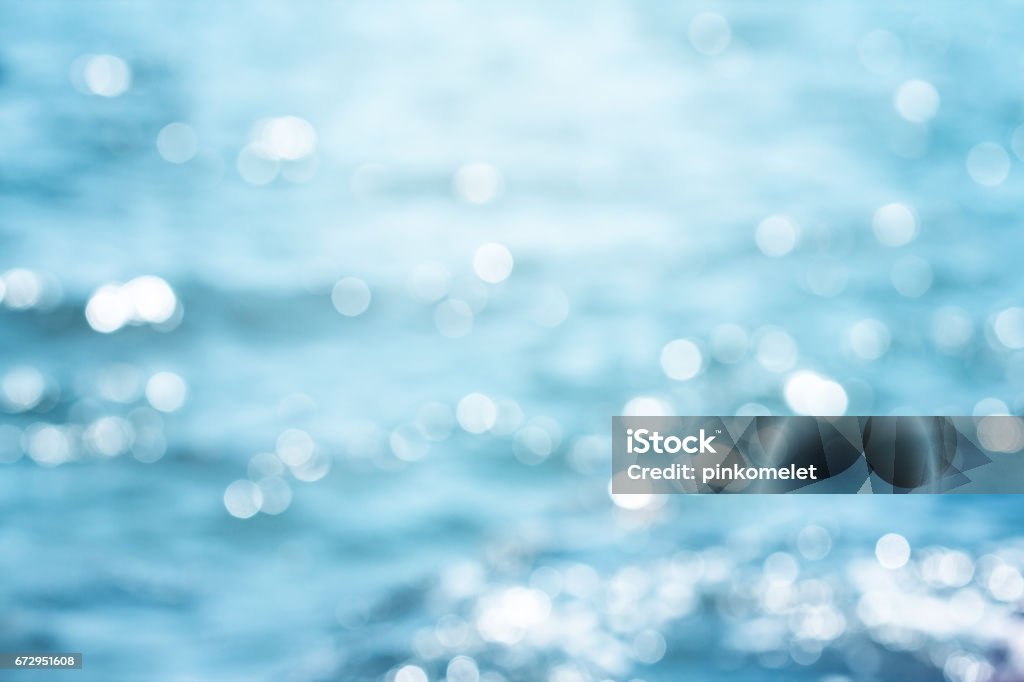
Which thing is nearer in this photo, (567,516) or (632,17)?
(567,516)

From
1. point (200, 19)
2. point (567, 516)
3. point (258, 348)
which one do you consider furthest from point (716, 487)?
point (200, 19)

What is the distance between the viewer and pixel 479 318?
4.26 ft

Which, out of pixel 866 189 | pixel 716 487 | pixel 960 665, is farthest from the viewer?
pixel 866 189

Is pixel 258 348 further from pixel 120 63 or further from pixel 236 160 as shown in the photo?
pixel 120 63

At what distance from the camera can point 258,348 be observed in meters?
1.28

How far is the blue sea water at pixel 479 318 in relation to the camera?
116 centimetres

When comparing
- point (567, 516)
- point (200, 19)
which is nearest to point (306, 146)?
point (200, 19)

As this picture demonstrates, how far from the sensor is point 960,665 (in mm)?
1094

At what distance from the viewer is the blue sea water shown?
3.80 ft

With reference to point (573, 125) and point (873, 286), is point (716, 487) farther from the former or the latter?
point (573, 125)

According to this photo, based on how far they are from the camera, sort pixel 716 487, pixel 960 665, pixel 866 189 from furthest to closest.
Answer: pixel 866 189, pixel 716 487, pixel 960 665

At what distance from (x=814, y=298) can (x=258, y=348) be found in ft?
2.72

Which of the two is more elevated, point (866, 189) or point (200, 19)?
point (200, 19)

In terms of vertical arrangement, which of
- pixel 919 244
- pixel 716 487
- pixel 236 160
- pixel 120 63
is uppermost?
pixel 120 63
